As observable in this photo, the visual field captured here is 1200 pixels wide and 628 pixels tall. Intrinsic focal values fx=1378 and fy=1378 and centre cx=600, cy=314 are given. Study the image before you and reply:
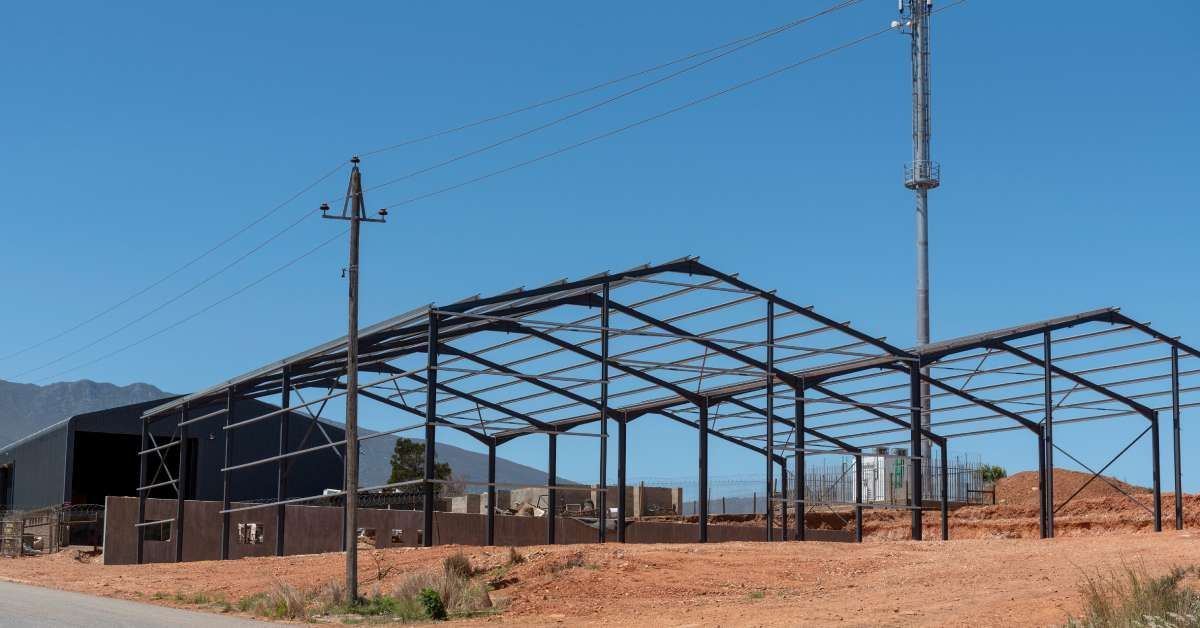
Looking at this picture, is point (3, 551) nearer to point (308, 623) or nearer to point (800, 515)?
point (800, 515)

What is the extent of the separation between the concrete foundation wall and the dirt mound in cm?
1946

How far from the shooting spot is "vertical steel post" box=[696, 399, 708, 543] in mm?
40438

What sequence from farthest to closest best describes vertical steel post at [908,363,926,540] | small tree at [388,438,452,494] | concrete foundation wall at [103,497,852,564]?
small tree at [388,438,452,494] → concrete foundation wall at [103,497,852,564] → vertical steel post at [908,363,926,540]

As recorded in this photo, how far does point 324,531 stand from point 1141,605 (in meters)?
34.2

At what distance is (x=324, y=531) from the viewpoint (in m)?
47.0

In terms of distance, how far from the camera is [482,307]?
34.3m

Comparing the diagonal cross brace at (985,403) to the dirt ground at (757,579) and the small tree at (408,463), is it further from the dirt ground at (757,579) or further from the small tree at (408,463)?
the small tree at (408,463)

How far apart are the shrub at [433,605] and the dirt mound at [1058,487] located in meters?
44.4

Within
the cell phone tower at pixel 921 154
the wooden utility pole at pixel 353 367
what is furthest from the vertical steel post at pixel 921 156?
the wooden utility pole at pixel 353 367

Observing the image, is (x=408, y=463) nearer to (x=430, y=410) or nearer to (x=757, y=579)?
(x=430, y=410)

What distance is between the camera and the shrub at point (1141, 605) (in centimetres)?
1620

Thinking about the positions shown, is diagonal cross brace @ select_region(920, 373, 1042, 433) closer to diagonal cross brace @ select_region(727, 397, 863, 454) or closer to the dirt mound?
diagonal cross brace @ select_region(727, 397, 863, 454)

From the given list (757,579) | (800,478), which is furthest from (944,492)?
(757,579)

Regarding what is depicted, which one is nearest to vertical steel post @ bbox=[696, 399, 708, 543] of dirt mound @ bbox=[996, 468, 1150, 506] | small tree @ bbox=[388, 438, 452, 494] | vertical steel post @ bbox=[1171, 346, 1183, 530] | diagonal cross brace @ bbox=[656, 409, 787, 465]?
Answer: diagonal cross brace @ bbox=[656, 409, 787, 465]
